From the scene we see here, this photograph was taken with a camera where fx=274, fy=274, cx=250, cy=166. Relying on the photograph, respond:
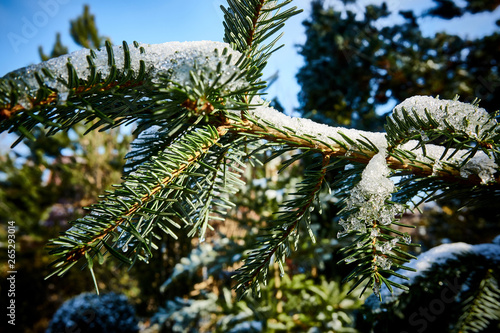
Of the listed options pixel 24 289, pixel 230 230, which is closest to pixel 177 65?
pixel 230 230

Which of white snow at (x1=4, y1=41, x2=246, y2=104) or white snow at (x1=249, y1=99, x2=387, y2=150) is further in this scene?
white snow at (x1=249, y1=99, x2=387, y2=150)

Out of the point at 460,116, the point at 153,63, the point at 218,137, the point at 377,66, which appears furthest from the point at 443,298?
the point at 377,66

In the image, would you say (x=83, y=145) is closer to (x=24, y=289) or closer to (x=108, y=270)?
(x=108, y=270)

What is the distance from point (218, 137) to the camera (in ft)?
1.36

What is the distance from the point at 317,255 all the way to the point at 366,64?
174 centimetres

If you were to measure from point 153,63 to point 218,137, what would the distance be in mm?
132

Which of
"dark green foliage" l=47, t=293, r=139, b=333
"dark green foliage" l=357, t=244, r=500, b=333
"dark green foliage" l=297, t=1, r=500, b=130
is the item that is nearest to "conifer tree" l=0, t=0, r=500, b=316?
"dark green foliage" l=357, t=244, r=500, b=333

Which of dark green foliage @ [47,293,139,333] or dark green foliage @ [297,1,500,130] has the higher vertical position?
dark green foliage @ [297,1,500,130]

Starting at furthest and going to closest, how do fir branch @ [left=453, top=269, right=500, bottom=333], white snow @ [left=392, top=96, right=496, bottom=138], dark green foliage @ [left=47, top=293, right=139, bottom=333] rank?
dark green foliage @ [left=47, top=293, right=139, bottom=333]
fir branch @ [left=453, top=269, right=500, bottom=333]
white snow @ [left=392, top=96, right=496, bottom=138]

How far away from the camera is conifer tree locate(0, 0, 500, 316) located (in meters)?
0.32

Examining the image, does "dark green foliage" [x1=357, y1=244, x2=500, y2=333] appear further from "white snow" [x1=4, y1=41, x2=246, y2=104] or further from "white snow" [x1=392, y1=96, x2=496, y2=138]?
"white snow" [x1=4, y1=41, x2=246, y2=104]

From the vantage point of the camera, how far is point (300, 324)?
1.75m

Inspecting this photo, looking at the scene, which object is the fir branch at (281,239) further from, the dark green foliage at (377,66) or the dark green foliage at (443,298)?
the dark green foliage at (377,66)

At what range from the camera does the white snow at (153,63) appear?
0.31 metres
